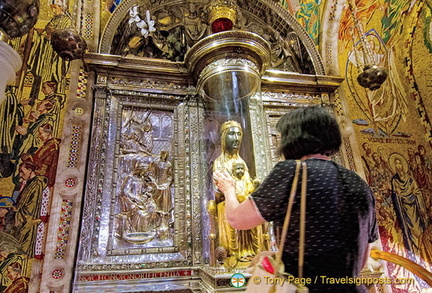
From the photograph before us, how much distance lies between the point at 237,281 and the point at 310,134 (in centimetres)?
204

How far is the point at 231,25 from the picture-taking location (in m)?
4.55

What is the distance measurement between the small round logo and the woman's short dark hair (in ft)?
6.18

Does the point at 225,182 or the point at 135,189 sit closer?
the point at 225,182

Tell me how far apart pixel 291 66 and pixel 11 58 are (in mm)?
4363

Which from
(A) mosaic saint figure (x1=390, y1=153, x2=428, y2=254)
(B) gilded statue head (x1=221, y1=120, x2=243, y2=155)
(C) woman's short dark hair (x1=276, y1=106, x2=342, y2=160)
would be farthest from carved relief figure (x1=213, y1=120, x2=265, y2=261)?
(A) mosaic saint figure (x1=390, y1=153, x2=428, y2=254)

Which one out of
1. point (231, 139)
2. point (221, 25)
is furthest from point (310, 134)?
point (221, 25)

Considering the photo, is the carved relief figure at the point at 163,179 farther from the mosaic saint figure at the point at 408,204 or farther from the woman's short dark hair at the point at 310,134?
the mosaic saint figure at the point at 408,204

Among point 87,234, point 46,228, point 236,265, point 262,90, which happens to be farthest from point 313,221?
point 262,90

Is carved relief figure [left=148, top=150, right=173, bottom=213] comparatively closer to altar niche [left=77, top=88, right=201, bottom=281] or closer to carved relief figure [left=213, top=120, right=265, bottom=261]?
altar niche [left=77, top=88, right=201, bottom=281]

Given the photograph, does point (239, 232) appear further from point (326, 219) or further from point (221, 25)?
point (221, 25)

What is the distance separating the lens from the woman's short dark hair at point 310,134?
1.40 m

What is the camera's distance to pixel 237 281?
2887mm

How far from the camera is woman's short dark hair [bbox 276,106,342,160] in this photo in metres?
1.40

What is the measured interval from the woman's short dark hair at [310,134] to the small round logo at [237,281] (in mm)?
1884
